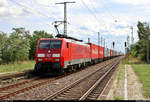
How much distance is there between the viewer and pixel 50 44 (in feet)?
58.5

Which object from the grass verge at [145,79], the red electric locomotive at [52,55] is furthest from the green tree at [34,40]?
the red electric locomotive at [52,55]

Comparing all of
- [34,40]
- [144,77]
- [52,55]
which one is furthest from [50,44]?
[34,40]

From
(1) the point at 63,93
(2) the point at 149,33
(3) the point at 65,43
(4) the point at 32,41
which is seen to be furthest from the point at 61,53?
(4) the point at 32,41

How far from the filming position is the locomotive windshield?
17.6m

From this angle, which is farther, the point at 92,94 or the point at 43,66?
the point at 43,66

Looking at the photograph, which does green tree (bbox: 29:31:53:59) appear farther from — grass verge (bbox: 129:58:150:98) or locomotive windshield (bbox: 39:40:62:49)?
locomotive windshield (bbox: 39:40:62:49)

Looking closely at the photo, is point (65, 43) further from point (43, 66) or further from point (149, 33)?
point (149, 33)

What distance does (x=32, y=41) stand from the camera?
65.2 m

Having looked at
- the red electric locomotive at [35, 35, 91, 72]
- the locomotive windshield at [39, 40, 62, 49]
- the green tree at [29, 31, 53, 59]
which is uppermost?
the green tree at [29, 31, 53, 59]

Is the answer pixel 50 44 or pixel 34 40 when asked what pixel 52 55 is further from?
pixel 34 40

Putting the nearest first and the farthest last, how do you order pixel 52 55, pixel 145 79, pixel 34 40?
pixel 145 79
pixel 52 55
pixel 34 40

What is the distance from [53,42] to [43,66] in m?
2.09

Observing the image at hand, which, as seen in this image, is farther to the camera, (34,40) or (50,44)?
(34,40)

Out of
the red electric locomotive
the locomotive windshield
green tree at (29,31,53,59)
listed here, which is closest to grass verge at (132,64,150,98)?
the red electric locomotive
